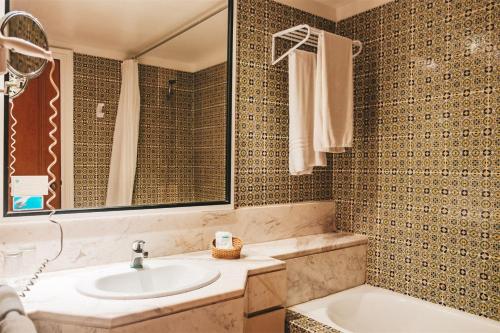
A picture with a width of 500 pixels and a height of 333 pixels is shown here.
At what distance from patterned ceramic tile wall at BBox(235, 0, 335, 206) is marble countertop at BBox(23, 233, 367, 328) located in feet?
1.64

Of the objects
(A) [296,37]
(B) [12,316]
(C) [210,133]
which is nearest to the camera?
(B) [12,316]

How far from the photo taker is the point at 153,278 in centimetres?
158

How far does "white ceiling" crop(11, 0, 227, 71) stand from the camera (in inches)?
61.1

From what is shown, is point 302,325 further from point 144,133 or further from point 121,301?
point 144,133

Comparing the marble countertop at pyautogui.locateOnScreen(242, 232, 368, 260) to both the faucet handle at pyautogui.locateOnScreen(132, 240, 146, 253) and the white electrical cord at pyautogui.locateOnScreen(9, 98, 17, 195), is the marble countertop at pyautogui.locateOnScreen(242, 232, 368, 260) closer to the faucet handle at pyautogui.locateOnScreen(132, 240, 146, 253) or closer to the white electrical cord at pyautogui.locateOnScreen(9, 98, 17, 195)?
the faucet handle at pyautogui.locateOnScreen(132, 240, 146, 253)

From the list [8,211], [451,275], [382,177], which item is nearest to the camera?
[8,211]

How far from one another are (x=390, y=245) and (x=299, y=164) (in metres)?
0.71

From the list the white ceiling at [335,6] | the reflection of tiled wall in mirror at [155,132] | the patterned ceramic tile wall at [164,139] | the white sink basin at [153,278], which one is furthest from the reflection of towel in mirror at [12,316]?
the white ceiling at [335,6]

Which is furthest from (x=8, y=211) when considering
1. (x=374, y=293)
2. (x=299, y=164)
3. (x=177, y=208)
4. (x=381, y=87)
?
(x=381, y=87)

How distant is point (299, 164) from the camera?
2.12m

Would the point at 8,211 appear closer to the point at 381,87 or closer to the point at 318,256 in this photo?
the point at 318,256

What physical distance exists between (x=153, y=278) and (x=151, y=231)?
25 cm

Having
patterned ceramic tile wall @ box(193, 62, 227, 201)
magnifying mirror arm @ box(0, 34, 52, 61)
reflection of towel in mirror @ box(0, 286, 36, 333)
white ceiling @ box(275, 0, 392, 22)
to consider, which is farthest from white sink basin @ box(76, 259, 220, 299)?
white ceiling @ box(275, 0, 392, 22)

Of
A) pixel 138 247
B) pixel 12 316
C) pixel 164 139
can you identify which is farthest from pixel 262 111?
pixel 12 316
